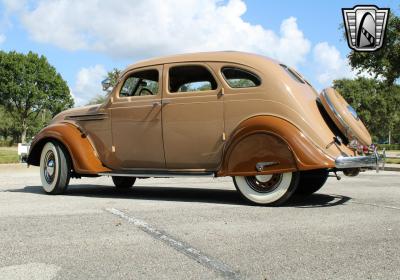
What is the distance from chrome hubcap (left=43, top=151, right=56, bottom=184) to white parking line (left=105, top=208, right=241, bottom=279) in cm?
285

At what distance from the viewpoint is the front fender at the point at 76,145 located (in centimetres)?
739

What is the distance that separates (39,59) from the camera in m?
65.1

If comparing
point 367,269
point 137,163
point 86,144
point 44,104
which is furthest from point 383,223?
point 44,104

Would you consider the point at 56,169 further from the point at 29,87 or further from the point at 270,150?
the point at 29,87

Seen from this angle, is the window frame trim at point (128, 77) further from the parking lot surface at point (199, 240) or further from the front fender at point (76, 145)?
the parking lot surface at point (199, 240)

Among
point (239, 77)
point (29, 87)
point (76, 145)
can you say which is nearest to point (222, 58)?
point (239, 77)

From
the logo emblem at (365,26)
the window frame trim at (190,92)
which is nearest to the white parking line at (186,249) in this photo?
the window frame trim at (190,92)

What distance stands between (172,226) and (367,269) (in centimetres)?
200

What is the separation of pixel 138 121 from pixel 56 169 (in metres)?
1.62

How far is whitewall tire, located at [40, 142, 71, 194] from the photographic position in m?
7.57

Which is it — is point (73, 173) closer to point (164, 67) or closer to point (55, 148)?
point (55, 148)

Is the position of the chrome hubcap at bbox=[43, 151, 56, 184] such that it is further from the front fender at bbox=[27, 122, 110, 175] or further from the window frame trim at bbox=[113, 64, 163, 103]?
the window frame trim at bbox=[113, 64, 163, 103]

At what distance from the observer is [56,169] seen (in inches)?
299

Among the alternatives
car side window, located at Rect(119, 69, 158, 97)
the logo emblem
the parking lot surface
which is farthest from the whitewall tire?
the logo emblem
